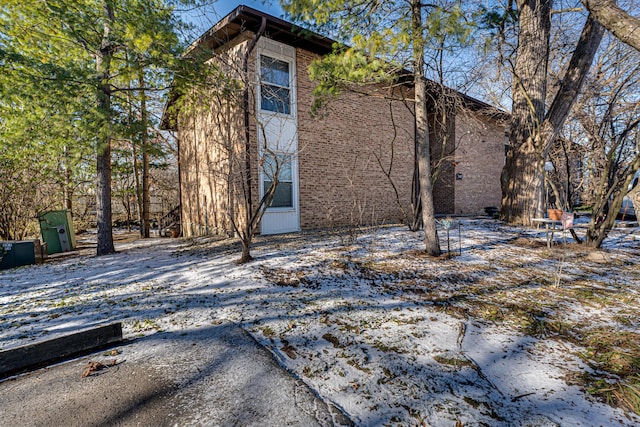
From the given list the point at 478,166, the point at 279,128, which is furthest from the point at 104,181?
the point at 478,166

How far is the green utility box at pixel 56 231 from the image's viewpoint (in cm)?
866

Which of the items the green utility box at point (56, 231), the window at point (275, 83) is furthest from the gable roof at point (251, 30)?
the green utility box at point (56, 231)

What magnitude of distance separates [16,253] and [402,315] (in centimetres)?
887

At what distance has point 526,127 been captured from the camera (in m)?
9.21

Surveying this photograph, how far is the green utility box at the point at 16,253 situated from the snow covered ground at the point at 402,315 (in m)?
0.75

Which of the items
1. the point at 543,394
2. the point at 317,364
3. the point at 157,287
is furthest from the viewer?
the point at 157,287

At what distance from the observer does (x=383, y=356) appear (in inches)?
93.9

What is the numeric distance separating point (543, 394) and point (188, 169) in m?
11.7

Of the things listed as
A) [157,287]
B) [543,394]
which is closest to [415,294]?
[543,394]

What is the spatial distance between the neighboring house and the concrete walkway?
4.60 meters

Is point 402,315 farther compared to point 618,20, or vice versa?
point 402,315

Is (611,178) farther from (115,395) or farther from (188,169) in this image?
(188,169)

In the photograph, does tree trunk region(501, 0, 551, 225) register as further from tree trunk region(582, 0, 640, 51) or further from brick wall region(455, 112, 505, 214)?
tree trunk region(582, 0, 640, 51)

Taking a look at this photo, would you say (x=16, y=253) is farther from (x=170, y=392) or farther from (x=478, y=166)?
(x=478, y=166)
